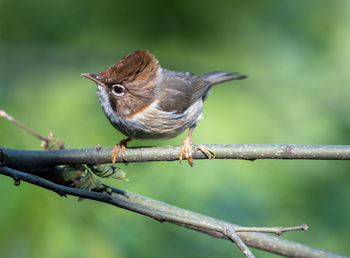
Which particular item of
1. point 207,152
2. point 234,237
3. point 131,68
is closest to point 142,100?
point 131,68

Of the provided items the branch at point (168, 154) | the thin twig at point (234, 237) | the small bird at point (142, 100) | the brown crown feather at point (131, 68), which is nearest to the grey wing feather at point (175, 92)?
the small bird at point (142, 100)

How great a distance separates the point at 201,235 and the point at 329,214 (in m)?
1.19

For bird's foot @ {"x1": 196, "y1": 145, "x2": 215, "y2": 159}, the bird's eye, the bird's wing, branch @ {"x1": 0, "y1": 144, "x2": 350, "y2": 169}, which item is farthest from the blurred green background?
bird's foot @ {"x1": 196, "y1": 145, "x2": 215, "y2": 159}

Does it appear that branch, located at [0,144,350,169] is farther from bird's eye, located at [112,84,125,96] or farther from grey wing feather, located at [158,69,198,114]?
grey wing feather, located at [158,69,198,114]

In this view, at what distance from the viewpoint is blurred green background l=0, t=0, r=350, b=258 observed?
10.5 ft

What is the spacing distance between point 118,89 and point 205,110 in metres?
1.22

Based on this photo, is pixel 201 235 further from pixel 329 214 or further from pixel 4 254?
pixel 4 254

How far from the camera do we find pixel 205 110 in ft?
14.4

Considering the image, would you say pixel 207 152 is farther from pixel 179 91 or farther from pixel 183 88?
pixel 183 88

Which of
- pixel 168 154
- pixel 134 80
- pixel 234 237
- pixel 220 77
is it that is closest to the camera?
pixel 234 237

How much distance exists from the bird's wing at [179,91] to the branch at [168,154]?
3.48 feet

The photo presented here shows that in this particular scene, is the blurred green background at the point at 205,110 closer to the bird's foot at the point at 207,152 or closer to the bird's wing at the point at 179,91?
the bird's wing at the point at 179,91

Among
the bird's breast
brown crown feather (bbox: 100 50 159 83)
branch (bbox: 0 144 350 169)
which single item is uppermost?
brown crown feather (bbox: 100 50 159 83)

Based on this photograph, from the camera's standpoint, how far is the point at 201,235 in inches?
141
